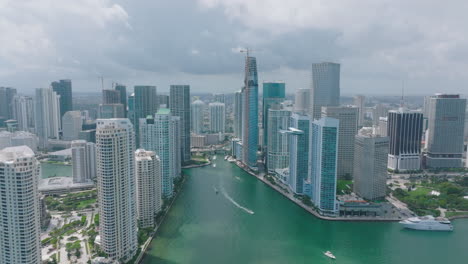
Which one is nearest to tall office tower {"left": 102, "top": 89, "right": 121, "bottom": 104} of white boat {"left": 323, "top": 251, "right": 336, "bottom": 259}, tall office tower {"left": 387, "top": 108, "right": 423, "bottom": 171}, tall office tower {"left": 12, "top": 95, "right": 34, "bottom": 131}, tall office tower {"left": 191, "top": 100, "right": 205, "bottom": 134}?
tall office tower {"left": 191, "top": 100, "right": 205, "bottom": 134}

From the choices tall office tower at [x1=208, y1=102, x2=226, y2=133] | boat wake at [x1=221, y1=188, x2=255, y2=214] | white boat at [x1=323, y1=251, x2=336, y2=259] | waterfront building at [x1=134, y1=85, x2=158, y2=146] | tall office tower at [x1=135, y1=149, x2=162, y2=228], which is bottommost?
white boat at [x1=323, y1=251, x2=336, y2=259]

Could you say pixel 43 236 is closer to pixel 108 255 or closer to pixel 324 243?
pixel 108 255

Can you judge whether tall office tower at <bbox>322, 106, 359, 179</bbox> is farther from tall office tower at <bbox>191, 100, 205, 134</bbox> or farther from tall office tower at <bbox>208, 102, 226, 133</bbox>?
tall office tower at <bbox>191, 100, 205, 134</bbox>

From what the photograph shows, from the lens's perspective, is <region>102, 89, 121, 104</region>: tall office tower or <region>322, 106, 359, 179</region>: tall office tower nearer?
<region>322, 106, 359, 179</region>: tall office tower

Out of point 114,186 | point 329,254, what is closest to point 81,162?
point 114,186

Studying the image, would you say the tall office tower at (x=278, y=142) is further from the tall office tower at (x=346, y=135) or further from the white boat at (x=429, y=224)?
the white boat at (x=429, y=224)

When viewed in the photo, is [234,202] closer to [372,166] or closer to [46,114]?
[372,166]

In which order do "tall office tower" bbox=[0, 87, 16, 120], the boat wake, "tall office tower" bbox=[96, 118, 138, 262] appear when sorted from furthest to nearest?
"tall office tower" bbox=[0, 87, 16, 120] < the boat wake < "tall office tower" bbox=[96, 118, 138, 262]
